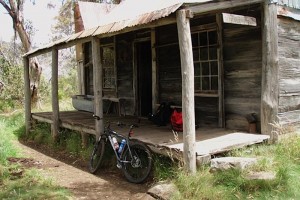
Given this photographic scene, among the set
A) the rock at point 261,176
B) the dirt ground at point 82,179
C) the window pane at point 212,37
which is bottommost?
the dirt ground at point 82,179

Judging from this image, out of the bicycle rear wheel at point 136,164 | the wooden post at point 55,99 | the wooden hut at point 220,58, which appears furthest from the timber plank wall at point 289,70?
the wooden post at point 55,99

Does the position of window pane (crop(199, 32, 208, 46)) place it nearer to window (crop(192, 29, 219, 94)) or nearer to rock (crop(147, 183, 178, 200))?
window (crop(192, 29, 219, 94))

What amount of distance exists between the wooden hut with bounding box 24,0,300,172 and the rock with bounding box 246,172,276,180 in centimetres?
99

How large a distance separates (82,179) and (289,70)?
4.72 meters

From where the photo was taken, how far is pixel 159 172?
21.2 ft

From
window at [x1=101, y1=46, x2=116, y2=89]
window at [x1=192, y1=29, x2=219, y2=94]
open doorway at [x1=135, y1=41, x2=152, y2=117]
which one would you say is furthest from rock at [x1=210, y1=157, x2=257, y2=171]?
window at [x1=101, y1=46, x2=116, y2=89]

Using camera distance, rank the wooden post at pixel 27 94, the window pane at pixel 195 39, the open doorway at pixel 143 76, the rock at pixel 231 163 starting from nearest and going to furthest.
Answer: the rock at pixel 231 163 < the window pane at pixel 195 39 < the open doorway at pixel 143 76 < the wooden post at pixel 27 94

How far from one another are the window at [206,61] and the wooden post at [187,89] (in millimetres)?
2404

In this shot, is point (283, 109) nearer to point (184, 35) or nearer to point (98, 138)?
point (184, 35)

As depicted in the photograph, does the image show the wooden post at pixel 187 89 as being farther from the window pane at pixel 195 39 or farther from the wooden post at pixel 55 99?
the wooden post at pixel 55 99

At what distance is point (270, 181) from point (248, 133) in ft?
7.17

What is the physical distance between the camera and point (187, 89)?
19.1ft

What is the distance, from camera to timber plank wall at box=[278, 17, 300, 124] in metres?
7.20

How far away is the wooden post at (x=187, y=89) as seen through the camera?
5.75 metres
